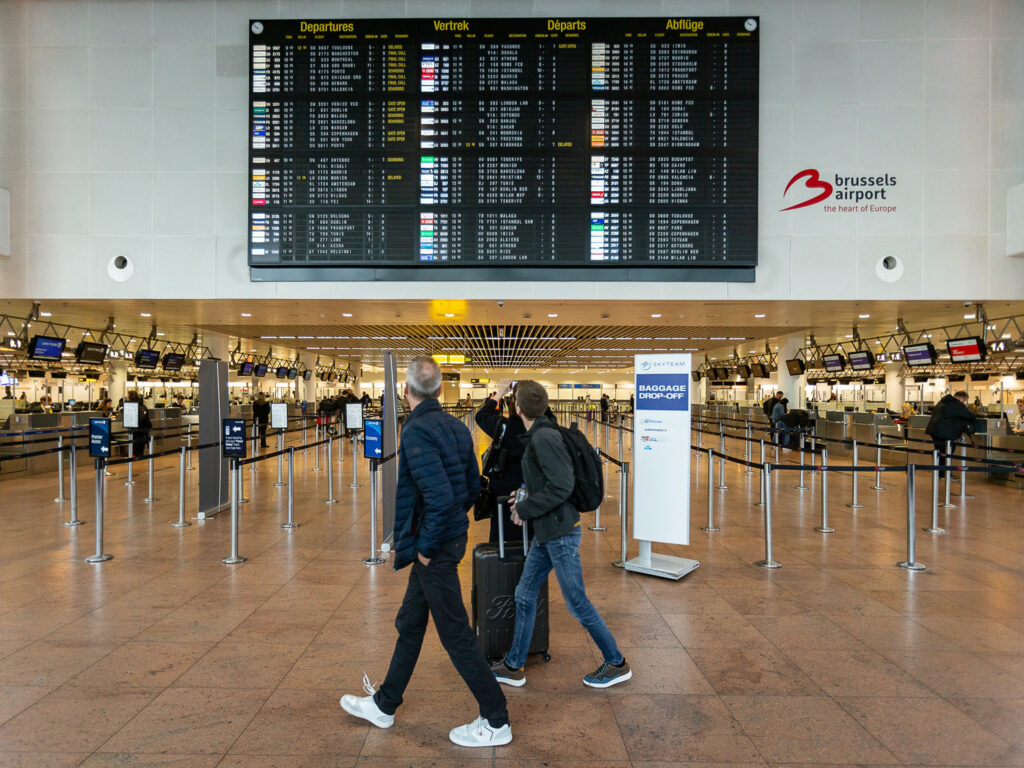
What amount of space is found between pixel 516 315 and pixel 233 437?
625 cm

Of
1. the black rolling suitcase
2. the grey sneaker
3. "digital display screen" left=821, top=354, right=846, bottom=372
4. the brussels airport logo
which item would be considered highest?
the brussels airport logo

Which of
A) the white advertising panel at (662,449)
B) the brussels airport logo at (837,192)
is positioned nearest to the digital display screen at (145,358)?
the white advertising panel at (662,449)

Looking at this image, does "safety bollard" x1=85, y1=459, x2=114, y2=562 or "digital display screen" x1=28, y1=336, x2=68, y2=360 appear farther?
"digital display screen" x1=28, y1=336, x2=68, y2=360

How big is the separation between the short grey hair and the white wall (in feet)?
21.9

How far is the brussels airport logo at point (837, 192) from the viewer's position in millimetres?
9648

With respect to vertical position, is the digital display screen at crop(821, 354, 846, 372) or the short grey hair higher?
the digital display screen at crop(821, 354, 846, 372)

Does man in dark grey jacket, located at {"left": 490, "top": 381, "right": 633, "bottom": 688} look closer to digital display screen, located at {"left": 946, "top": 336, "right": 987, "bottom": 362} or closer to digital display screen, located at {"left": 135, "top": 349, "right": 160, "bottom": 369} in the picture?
digital display screen, located at {"left": 946, "top": 336, "right": 987, "bottom": 362}

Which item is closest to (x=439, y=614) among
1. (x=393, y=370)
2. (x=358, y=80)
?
(x=393, y=370)

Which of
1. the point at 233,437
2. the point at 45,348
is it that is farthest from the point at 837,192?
the point at 45,348

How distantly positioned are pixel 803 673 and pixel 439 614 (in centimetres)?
237

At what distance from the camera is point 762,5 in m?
9.58

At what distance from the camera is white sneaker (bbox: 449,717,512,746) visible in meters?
2.99

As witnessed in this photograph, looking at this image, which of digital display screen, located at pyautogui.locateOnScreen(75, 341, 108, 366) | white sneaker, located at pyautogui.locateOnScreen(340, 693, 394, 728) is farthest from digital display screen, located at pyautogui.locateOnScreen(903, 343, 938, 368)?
digital display screen, located at pyautogui.locateOnScreen(75, 341, 108, 366)

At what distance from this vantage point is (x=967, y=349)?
1310 cm
